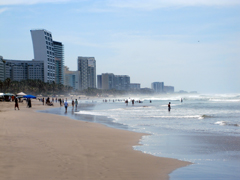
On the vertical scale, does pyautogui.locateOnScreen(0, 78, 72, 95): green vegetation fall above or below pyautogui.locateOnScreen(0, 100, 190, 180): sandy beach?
above

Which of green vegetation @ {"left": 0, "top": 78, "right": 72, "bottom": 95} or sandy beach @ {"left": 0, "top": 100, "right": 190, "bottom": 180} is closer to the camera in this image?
sandy beach @ {"left": 0, "top": 100, "right": 190, "bottom": 180}

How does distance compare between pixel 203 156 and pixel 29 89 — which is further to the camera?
pixel 29 89

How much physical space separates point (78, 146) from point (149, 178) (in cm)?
441

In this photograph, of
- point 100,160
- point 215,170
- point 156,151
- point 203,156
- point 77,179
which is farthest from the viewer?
point 156,151

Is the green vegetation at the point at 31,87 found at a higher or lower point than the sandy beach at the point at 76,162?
higher

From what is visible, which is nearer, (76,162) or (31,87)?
(76,162)

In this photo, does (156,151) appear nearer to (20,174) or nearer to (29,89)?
(20,174)

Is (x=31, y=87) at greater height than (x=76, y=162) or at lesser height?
greater

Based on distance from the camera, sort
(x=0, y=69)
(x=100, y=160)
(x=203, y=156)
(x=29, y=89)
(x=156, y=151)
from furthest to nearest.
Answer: (x=0, y=69), (x=29, y=89), (x=156, y=151), (x=203, y=156), (x=100, y=160)

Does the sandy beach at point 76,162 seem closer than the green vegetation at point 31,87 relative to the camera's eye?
Yes

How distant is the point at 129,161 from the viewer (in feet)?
28.0

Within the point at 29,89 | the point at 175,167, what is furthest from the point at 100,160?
the point at 29,89

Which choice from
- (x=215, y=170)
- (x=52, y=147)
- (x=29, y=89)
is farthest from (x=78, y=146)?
(x=29, y=89)

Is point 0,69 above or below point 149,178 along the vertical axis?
above
